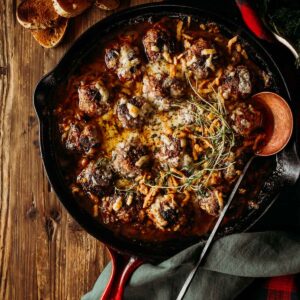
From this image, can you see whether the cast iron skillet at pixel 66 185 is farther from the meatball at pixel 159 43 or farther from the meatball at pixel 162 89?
the meatball at pixel 162 89

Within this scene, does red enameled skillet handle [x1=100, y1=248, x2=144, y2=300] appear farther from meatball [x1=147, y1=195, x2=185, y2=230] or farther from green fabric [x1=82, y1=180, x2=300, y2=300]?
meatball [x1=147, y1=195, x2=185, y2=230]

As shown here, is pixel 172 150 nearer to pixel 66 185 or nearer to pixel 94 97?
pixel 94 97

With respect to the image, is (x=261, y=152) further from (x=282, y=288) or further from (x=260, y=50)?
(x=282, y=288)

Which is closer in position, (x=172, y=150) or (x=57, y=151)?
(x=172, y=150)

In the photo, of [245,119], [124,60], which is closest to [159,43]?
[124,60]

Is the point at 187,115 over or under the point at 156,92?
under

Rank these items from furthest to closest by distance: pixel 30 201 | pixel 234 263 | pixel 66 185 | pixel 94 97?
pixel 30 201, pixel 66 185, pixel 94 97, pixel 234 263

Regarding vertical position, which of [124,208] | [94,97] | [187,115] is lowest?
[124,208]
